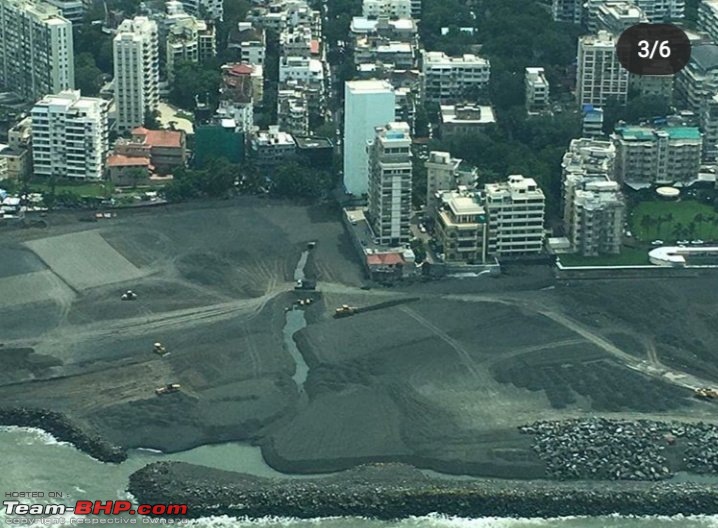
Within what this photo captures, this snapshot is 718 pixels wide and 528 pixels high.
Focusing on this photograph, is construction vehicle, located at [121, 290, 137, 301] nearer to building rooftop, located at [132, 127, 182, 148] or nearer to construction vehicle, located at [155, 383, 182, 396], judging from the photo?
construction vehicle, located at [155, 383, 182, 396]

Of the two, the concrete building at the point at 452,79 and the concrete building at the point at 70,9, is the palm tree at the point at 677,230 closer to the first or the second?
the concrete building at the point at 452,79

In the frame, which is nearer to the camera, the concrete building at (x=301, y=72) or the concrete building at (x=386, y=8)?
the concrete building at (x=301, y=72)

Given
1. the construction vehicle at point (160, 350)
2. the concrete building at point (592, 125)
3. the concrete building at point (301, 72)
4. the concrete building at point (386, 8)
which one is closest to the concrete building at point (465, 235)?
the construction vehicle at point (160, 350)

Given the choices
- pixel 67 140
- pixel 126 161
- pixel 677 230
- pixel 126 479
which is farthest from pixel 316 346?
pixel 67 140

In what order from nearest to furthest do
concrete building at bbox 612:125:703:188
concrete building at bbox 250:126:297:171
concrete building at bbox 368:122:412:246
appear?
concrete building at bbox 368:122:412:246
concrete building at bbox 612:125:703:188
concrete building at bbox 250:126:297:171

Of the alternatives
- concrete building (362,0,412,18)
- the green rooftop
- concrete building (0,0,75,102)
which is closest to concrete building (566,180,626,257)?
the green rooftop

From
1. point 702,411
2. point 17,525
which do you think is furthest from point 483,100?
point 17,525

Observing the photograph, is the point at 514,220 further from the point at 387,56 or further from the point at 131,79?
the point at 387,56

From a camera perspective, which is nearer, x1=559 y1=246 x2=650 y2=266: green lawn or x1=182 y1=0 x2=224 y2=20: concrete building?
x1=559 y1=246 x2=650 y2=266: green lawn
